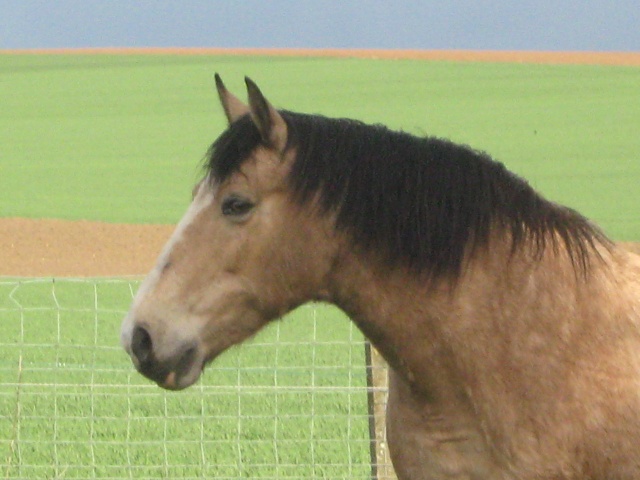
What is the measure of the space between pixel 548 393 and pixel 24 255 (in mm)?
12909

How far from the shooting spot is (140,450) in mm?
6664

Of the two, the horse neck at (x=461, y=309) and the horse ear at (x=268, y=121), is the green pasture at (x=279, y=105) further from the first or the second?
the horse ear at (x=268, y=121)

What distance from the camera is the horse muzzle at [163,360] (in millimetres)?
2873

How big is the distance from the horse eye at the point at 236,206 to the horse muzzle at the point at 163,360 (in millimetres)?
348

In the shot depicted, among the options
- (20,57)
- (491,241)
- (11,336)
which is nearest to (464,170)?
(491,241)

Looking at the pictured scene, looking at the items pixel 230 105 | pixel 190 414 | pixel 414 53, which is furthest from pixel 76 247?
pixel 414 53

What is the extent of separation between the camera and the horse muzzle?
2873 mm

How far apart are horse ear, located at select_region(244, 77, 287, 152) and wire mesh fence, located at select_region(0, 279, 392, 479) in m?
2.11

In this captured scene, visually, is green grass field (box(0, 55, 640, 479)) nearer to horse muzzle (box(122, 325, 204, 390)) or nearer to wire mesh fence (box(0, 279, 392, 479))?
wire mesh fence (box(0, 279, 392, 479))

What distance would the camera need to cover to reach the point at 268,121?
9.71ft

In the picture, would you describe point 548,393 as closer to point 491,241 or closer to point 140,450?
point 491,241

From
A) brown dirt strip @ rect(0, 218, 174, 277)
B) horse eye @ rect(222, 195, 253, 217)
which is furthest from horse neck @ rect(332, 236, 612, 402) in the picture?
brown dirt strip @ rect(0, 218, 174, 277)

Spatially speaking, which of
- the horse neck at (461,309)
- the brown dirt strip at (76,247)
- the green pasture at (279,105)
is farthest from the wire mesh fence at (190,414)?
the green pasture at (279,105)

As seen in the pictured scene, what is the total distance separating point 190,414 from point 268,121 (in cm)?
461
